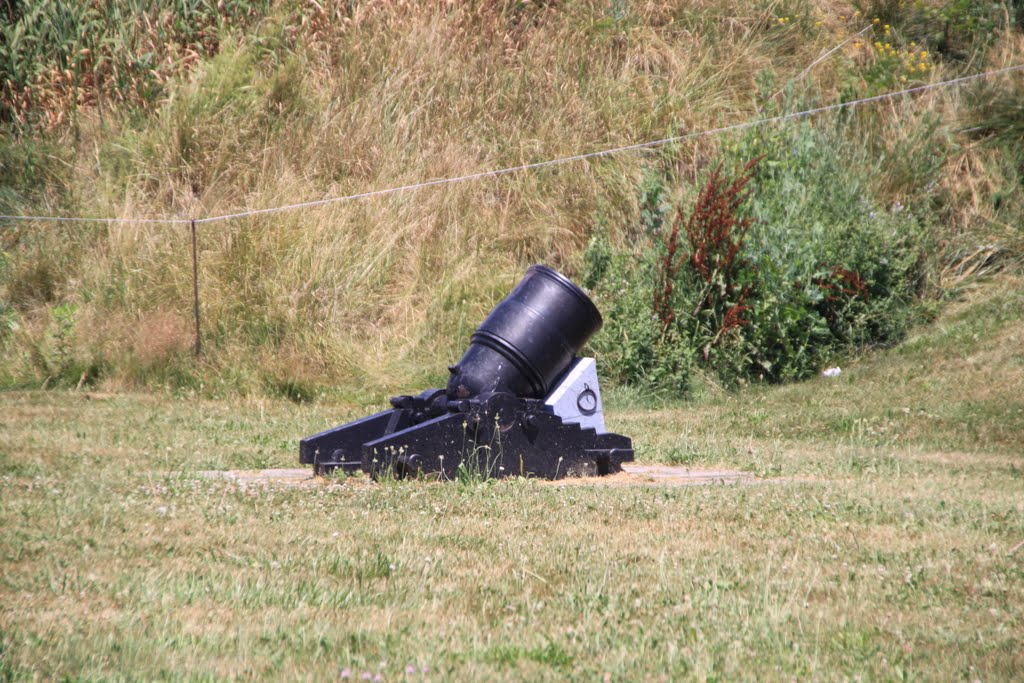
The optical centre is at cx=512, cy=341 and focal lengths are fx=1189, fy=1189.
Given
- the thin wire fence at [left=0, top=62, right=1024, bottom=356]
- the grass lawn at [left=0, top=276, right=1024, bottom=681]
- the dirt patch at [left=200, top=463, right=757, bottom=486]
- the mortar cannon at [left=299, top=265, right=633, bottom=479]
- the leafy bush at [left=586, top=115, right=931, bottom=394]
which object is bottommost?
the grass lawn at [left=0, top=276, right=1024, bottom=681]

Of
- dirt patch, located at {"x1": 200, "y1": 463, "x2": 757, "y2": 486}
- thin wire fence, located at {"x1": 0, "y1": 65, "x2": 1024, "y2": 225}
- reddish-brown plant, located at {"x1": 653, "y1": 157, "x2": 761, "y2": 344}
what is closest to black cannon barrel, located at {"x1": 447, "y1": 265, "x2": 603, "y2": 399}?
dirt patch, located at {"x1": 200, "y1": 463, "x2": 757, "y2": 486}

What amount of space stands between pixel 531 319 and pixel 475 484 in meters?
1.13

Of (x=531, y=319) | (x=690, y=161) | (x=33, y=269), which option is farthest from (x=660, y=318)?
(x=33, y=269)

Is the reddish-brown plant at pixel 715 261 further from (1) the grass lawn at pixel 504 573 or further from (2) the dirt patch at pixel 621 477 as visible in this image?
(2) the dirt patch at pixel 621 477

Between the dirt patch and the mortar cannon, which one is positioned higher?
the mortar cannon

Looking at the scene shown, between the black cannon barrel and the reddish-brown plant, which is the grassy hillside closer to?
the reddish-brown plant

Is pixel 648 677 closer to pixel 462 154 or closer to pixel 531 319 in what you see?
pixel 531 319

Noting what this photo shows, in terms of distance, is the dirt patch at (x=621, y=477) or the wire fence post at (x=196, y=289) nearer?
the dirt patch at (x=621, y=477)

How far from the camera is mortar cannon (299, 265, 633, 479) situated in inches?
260

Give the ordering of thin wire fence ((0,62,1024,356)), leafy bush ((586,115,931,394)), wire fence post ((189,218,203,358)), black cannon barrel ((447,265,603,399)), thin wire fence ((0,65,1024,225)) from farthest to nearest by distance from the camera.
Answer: thin wire fence ((0,65,1024,225))
thin wire fence ((0,62,1024,356))
wire fence post ((189,218,203,358))
leafy bush ((586,115,931,394))
black cannon barrel ((447,265,603,399))

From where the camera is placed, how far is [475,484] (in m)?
6.40

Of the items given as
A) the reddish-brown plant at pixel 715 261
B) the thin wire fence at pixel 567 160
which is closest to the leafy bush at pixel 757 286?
the reddish-brown plant at pixel 715 261

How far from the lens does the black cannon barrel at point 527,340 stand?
697 centimetres

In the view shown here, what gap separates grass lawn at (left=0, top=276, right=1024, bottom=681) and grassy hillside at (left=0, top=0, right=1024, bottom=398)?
444 cm
